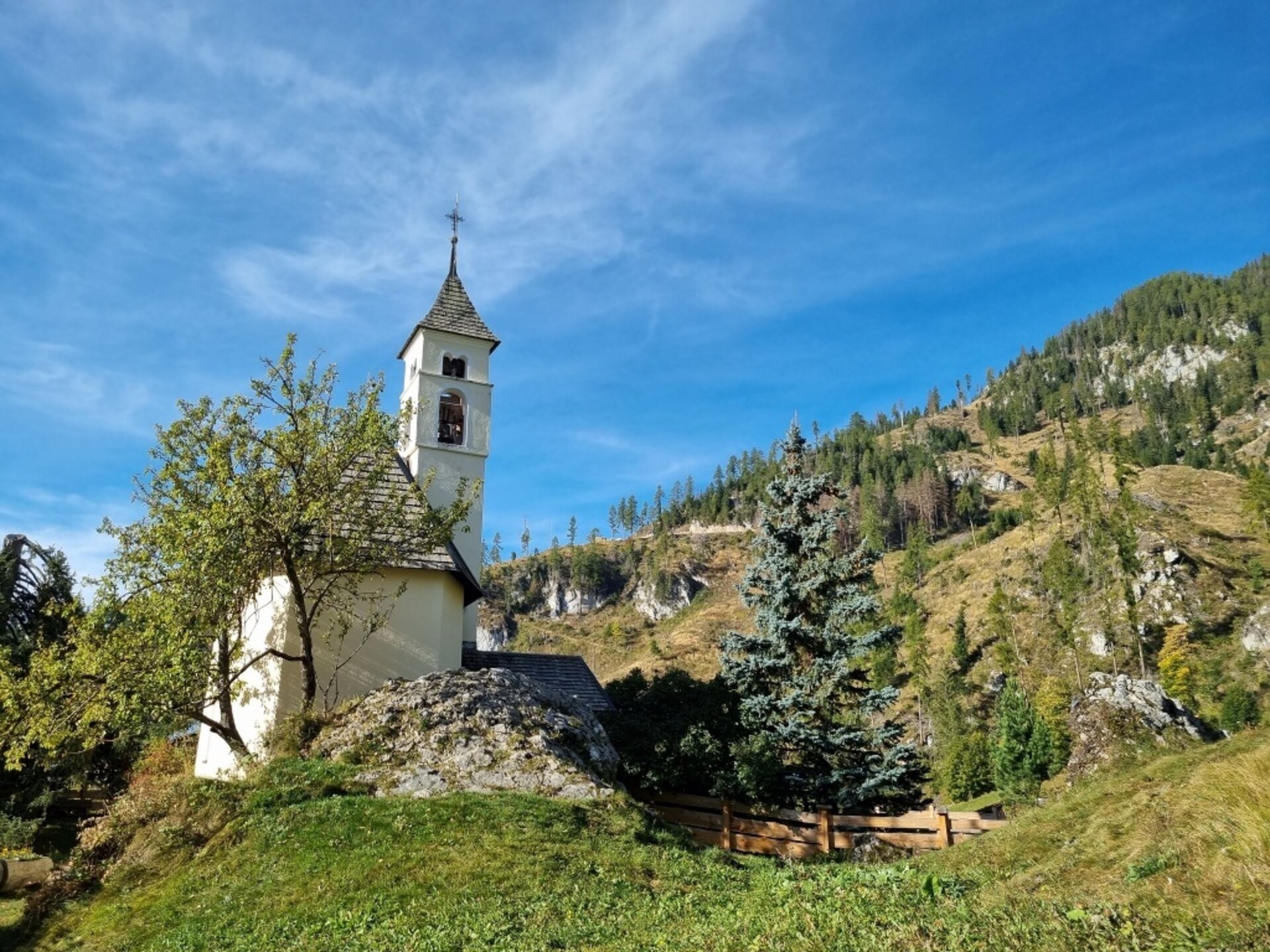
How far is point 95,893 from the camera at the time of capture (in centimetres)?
1190

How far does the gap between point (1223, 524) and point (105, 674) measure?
121 metres

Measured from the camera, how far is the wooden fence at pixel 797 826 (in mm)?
15797

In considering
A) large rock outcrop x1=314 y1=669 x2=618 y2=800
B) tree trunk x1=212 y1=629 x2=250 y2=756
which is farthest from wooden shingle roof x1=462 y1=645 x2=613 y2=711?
tree trunk x1=212 y1=629 x2=250 y2=756

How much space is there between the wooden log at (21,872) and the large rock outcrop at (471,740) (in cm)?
481

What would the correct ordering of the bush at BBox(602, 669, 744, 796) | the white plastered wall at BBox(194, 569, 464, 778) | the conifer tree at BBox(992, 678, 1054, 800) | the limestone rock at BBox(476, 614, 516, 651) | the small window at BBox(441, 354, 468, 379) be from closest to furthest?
the bush at BBox(602, 669, 744, 796) < the white plastered wall at BBox(194, 569, 464, 778) < the small window at BBox(441, 354, 468, 379) < the conifer tree at BBox(992, 678, 1054, 800) < the limestone rock at BBox(476, 614, 516, 651)

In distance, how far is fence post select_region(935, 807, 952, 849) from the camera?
15.6m

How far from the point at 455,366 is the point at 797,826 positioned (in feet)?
63.1

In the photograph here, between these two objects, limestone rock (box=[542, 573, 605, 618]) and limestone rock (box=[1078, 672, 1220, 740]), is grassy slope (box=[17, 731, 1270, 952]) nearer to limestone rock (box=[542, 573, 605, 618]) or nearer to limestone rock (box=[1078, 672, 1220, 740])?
limestone rock (box=[1078, 672, 1220, 740])

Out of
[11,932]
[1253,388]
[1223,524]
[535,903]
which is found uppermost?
[1253,388]

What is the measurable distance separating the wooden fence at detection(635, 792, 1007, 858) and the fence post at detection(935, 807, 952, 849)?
12 mm

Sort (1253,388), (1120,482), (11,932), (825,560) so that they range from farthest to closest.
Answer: (1253,388)
(1120,482)
(825,560)
(11,932)

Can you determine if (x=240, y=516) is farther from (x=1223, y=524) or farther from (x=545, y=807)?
(x=1223, y=524)

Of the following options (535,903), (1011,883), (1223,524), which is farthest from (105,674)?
(1223,524)

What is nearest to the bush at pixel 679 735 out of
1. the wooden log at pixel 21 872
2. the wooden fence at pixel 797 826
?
the wooden fence at pixel 797 826
